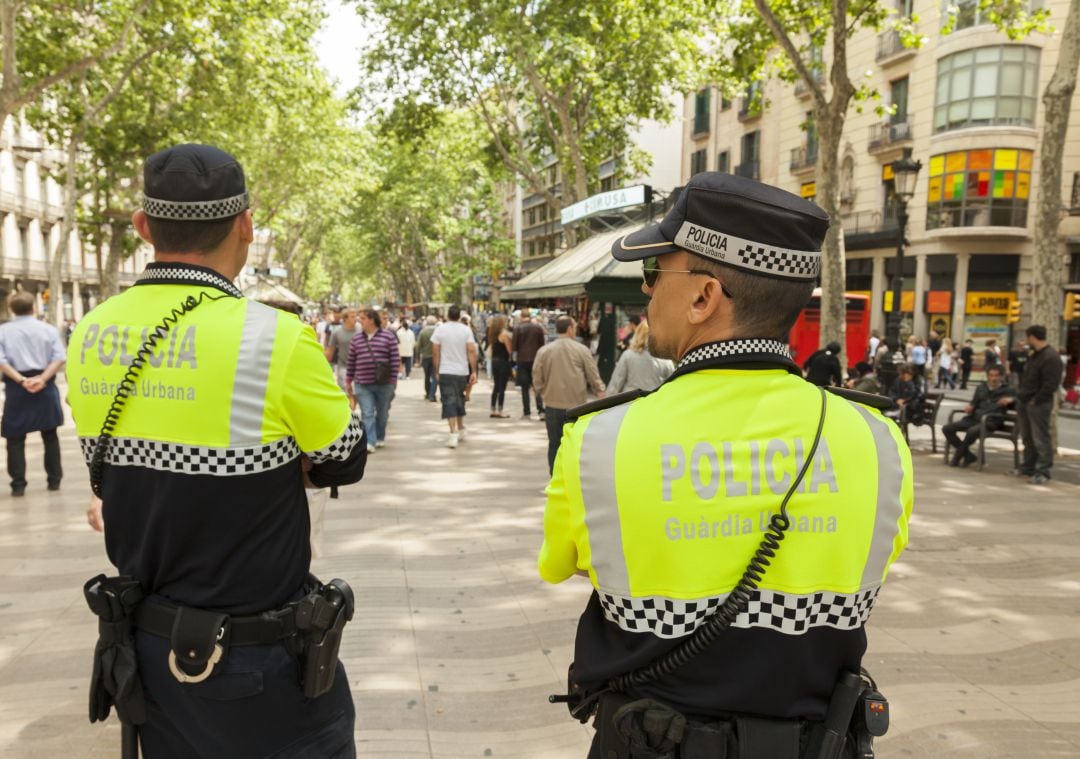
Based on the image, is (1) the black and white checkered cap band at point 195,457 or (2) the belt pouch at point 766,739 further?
(1) the black and white checkered cap band at point 195,457

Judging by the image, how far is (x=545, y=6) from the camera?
1894 centimetres

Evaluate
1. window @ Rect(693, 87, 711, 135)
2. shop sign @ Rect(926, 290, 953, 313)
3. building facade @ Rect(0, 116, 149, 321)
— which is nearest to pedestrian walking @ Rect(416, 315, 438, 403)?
shop sign @ Rect(926, 290, 953, 313)

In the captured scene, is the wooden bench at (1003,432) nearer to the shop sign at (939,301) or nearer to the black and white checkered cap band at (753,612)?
the black and white checkered cap band at (753,612)

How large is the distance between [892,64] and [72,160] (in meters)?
25.1

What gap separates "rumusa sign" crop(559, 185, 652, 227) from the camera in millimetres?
14688

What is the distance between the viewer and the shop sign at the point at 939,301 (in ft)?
88.2

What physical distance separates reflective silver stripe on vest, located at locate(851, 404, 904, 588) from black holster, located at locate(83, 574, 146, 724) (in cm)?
154

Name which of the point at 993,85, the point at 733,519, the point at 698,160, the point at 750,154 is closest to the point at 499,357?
the point at 733,519

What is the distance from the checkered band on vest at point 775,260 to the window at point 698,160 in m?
37.6

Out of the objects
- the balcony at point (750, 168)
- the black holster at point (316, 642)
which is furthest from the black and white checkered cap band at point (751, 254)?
the balcony at point (750, 168)

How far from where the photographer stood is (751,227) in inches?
58.3

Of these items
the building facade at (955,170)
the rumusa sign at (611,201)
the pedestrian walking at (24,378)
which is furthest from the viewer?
the building facade at (955,170)

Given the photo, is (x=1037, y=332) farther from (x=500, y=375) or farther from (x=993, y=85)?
(x=993, y=85)

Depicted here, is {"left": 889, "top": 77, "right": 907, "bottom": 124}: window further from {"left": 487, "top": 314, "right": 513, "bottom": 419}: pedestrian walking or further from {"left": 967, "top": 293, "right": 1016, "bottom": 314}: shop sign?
{"left": 487, "top": 314, "right": 513, "bottom": 419}: pedestrian walking
